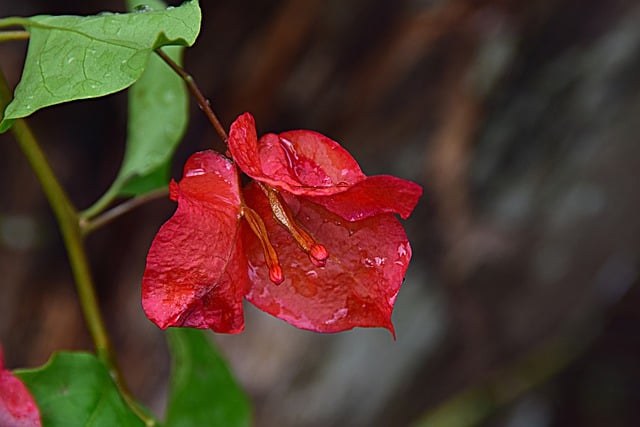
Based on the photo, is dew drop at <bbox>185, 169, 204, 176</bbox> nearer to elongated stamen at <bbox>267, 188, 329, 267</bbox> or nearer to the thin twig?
elongated stamen at <bbox>267, 188, 329, 267</bbox>

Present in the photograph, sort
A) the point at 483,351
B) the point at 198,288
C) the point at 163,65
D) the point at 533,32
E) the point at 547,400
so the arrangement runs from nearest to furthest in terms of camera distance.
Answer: the point at 198,288 → the point at 163,65 → the point at 533,32 → the point at 483,351 → the point at 547,400

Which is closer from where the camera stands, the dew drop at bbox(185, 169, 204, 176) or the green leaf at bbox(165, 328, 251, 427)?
the dew drop at bbox(185, 169, 204, 176)

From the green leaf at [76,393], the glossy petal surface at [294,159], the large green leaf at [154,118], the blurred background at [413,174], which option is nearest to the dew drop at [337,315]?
the glossy petal surface at [294,159]

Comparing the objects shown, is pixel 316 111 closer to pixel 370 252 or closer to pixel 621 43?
pixel 621 43

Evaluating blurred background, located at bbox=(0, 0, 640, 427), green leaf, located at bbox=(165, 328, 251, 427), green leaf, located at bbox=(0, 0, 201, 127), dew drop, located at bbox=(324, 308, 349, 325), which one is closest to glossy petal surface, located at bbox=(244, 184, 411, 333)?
dew drop, located at bbox=(324, 308, 349, 325)

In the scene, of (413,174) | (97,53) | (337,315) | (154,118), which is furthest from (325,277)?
(413,174)

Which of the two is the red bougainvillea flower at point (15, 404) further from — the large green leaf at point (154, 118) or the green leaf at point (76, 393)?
the large green leaf at point (154, 118)

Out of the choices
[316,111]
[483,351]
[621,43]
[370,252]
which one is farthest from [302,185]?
[483,351]
